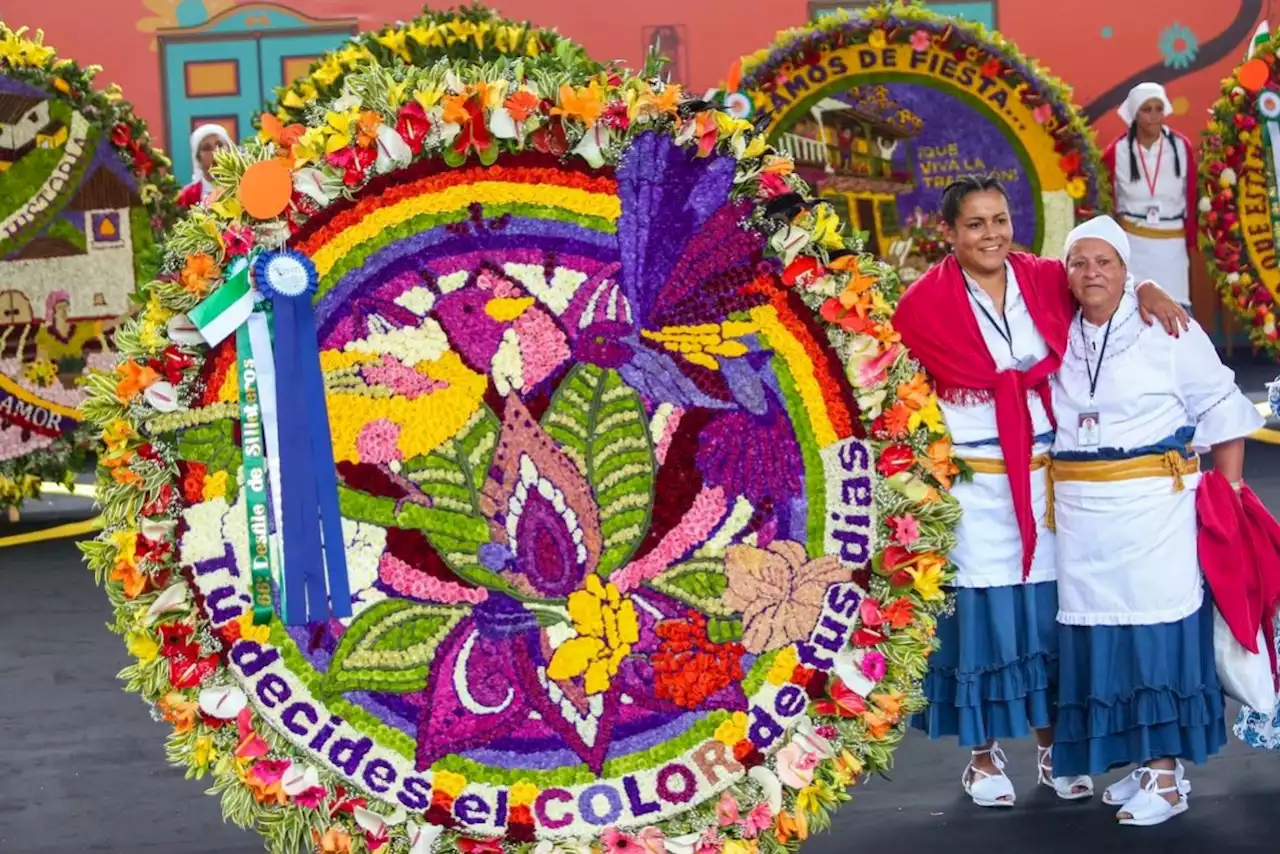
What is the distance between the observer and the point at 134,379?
3.42 meters

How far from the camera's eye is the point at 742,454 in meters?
3.62

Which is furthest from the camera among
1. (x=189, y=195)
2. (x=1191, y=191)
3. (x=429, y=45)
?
(x=1191, y=191)

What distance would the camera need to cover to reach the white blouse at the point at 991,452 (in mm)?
4172

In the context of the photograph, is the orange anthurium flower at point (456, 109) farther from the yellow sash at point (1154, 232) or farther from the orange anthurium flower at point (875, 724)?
the yellow sash at point (1154, 232)

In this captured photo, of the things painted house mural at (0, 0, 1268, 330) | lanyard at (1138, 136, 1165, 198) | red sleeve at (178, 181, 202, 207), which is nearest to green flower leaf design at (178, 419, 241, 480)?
red sleeve at (178, 181, 202, 207)

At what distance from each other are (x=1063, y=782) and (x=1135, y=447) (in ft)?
2.67

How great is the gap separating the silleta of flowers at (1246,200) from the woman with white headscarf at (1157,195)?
2.44 ft

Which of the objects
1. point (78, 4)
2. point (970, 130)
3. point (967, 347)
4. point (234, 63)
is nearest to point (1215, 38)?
point (970, 130)

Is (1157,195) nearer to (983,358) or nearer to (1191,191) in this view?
(1191,191)

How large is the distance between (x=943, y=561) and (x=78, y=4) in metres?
8.34

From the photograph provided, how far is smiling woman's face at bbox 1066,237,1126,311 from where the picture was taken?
416cm

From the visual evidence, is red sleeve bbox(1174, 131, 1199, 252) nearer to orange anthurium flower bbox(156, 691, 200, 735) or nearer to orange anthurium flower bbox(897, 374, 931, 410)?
orange anthurium flower bbox(897, 374, 931, 410)

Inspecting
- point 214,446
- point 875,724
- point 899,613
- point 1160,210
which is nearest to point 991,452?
point 899,613

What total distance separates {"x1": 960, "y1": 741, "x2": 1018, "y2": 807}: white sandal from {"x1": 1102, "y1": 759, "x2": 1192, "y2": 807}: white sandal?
0.70 ft
